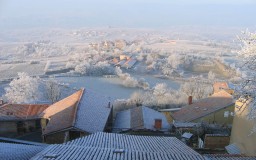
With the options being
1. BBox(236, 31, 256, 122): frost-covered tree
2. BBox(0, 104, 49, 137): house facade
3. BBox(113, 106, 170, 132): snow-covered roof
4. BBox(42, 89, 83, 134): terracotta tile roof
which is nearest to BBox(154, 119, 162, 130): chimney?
BBox(113, 106, 170, 132): snow-covered roof

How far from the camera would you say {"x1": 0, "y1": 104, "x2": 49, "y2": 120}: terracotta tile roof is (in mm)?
23219

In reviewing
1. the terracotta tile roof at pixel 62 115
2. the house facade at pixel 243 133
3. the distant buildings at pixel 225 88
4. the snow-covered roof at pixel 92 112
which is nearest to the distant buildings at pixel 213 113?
the distant buildings at pixel 225 88

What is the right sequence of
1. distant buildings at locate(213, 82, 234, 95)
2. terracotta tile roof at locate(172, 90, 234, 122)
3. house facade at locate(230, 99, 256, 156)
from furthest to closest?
distant buildings at locate(213, 82, 234, 95)
terracotta tile roof at locate(172, 90, 234, 122)
house facade at locate(230, 99, 256, 156)

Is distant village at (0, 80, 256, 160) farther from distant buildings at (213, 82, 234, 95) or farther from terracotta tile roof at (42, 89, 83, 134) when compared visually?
distant buildings at (213, 82, 234, 95)

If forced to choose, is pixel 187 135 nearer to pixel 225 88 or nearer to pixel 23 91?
pixel 225 88

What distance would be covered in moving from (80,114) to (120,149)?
9.03 m

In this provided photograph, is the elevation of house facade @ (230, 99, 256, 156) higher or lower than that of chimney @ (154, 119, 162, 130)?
higher

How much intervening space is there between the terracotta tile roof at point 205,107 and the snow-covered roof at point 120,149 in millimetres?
11045

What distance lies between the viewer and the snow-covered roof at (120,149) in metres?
10.6

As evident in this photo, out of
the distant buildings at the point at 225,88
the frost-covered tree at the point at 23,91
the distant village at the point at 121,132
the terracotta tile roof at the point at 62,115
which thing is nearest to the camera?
the distant village at the point at 121,132

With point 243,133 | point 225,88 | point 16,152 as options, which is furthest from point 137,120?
point 16,152

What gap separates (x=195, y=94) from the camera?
4147cm

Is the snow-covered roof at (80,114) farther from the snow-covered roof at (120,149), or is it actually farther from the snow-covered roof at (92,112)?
the snow-covered roof at (120,149)

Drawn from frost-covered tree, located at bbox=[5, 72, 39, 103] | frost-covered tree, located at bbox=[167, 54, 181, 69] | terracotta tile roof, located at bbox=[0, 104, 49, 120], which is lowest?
frost-covered tree, located at bbox=[167, 54, 181, 69]
